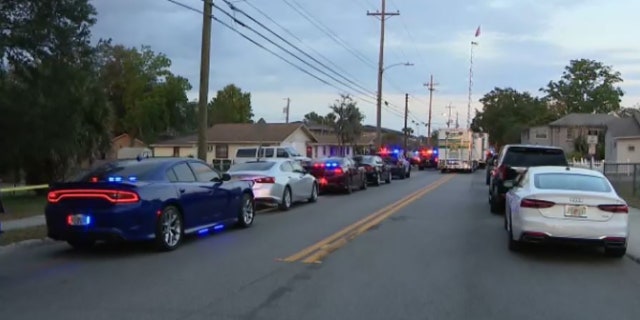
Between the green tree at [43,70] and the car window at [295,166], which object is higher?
the green tree at [43,70]

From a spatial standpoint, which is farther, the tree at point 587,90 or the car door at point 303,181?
the tree at point 587,90

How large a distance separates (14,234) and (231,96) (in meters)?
93.7

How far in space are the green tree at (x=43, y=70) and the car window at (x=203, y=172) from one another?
7.86 m

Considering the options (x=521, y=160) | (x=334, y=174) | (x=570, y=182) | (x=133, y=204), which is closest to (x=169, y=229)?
(x=133, y=204)

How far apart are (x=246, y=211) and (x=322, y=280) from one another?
6.00m

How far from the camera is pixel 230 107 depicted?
101562 mm

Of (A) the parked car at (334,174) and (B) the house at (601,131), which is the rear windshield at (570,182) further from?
(B) the house at (601,131)

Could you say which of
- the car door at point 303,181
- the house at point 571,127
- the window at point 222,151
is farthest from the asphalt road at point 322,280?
the house at point 571,127

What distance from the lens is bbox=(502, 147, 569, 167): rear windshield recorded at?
18.1 metres

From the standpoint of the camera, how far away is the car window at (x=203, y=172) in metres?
12.3

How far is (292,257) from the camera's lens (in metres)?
10.3

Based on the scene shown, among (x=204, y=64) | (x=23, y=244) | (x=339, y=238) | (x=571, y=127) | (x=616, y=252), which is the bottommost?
(x=23, y=244)

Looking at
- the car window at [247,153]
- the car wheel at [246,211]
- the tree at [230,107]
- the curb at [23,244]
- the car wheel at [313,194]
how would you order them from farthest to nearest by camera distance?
the tree at [230,107] < the car window at [247,153] < the car wheel at [313,194] < the car wheel at [246,211] < the curb at [23,244]

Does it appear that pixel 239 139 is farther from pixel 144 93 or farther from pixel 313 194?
pixel 313 194
